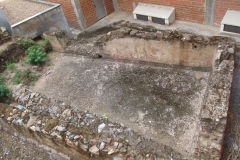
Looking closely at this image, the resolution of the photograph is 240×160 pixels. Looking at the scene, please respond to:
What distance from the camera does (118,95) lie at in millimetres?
5164

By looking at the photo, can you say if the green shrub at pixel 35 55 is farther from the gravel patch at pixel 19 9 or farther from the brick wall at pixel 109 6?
the brick wall at pixel 109 6

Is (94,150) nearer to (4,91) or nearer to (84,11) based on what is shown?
(4,91)

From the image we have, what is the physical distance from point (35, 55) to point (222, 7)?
20.3 feet

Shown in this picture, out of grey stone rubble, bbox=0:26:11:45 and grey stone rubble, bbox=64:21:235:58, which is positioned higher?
grey stone rubble, bbox=0:26:11:45

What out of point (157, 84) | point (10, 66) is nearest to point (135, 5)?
point (157, 84)

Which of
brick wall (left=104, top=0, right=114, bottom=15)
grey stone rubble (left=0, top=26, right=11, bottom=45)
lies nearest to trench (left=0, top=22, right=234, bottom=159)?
grey stone rubble (left=0, top=26, right=11, bottom=45)

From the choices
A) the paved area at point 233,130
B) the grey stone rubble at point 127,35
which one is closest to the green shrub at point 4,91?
the grey stone rubble at point 127,35

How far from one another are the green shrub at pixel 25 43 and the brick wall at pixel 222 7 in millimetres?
6209

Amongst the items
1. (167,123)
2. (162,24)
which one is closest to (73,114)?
(167,123)

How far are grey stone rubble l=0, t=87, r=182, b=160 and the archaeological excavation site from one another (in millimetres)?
18

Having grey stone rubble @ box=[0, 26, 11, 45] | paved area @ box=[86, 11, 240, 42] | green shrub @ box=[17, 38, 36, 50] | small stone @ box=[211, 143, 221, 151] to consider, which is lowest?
paved area @ box=[86, 11, 240, 42]

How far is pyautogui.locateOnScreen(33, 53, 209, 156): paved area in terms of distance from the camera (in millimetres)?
4270

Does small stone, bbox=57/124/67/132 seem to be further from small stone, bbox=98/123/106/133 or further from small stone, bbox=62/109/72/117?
Answer: small stone, bbox=98/123/106/133

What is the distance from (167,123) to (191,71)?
1.63 metres
